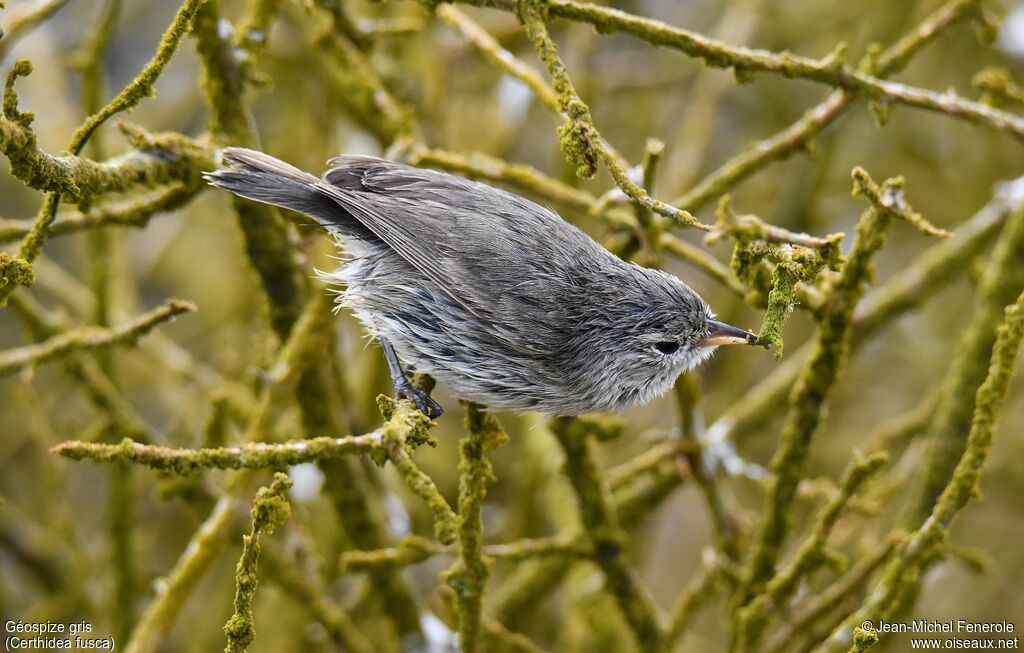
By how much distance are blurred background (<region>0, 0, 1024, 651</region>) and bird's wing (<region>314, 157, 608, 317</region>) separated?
119 cm

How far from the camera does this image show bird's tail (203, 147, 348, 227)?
2867 mm

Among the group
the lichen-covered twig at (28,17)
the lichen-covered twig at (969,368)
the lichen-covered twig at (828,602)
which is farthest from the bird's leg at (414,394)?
the lichen-covered twig at (969,368)

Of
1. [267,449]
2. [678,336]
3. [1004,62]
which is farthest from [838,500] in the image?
[1004,62]

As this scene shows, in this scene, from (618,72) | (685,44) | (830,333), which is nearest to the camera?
(685,44)

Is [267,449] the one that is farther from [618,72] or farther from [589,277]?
[618,72]

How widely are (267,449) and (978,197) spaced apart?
15.8ft

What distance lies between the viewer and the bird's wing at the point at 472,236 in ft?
10.2

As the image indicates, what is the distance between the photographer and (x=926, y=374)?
5801 millimetres

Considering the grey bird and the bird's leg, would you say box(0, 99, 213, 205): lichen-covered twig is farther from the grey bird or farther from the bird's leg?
the bird's leg

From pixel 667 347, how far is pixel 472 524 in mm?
1035

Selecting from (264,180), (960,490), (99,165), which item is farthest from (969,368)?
(99,165)

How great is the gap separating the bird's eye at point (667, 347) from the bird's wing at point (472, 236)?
1.13 feet

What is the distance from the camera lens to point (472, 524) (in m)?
2.49

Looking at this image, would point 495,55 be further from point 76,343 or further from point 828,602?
point 828,602
